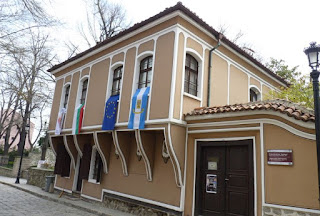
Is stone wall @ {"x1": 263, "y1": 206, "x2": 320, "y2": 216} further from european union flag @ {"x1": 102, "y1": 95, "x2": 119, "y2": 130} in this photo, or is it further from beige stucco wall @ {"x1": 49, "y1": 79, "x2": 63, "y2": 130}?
beige stucco wall @ {"x1": 49, "y1": 79, "x2": 63, "y2": 130}

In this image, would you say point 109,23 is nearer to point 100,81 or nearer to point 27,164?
point 100,81

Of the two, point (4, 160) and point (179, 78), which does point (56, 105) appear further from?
point (4, 160)

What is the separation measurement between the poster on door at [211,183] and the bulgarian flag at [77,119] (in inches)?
252

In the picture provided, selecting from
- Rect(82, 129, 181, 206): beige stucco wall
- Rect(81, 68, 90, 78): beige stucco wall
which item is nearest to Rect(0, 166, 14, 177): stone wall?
Rect(81, 68, 90, 78): beige stucco wall

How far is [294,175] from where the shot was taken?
564cm

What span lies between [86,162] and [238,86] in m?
7.40

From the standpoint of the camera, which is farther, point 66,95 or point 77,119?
point 66,95

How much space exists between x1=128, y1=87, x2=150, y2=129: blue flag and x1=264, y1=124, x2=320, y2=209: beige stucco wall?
12.4 ft

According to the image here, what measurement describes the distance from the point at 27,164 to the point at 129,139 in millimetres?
16528

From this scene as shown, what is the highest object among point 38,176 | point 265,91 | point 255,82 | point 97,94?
point 255,82

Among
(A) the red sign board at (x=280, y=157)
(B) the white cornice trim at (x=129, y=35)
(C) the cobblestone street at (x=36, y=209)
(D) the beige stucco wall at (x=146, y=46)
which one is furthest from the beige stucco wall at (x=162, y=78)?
(C) the cobblestone street at (x=36, y=209)

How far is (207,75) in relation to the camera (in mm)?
8898

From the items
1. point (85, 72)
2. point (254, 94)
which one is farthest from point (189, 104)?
point (85, 72)

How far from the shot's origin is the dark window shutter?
11114mm
